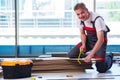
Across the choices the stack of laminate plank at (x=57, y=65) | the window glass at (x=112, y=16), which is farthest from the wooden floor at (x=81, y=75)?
the window glass at (x=112, y=16)

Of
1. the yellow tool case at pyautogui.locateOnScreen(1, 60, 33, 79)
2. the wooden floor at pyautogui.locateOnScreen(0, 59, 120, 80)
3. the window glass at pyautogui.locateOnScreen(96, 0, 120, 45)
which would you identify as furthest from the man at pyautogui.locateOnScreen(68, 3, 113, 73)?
the window glass at pyautogui.locateOnScreen(96, 0, 120, 45)

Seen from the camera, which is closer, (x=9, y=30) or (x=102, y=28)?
(x=102, y=28)

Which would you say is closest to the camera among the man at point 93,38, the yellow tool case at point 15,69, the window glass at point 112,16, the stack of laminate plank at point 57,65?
the yellow tool case at point 15,69

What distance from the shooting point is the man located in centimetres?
334

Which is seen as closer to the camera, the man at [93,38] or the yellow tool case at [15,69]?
the yellow tool case at [15,69]

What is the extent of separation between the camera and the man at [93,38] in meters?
3.34

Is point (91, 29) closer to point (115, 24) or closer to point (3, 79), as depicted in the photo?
point (3, 79)

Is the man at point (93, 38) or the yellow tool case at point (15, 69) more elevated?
the man at point (93, 38)

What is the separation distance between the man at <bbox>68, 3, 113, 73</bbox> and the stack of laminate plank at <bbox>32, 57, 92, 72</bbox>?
6.0 inches

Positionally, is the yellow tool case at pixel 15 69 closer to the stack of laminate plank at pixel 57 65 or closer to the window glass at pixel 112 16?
the stack of laminate plank at pixel 57 65

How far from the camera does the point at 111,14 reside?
703 centimetres

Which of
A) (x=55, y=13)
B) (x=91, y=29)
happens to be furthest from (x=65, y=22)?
(x=91, y=29)

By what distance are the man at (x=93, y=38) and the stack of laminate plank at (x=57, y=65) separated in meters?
0.15

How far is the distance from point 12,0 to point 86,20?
138 inches
